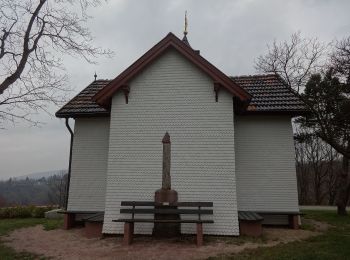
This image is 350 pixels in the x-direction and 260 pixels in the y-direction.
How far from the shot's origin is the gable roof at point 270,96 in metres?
12.8

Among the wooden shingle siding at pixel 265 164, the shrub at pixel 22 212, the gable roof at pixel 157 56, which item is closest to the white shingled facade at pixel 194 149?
the wooden shingle siding at pixel 265 164

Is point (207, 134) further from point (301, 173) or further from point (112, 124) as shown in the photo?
point (301, 173)

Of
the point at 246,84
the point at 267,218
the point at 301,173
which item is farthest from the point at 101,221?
the point at 301,173

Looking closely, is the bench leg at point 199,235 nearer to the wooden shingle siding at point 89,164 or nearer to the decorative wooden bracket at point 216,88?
the decorative wooden bracket at point 216,88

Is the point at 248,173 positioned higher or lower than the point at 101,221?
higher

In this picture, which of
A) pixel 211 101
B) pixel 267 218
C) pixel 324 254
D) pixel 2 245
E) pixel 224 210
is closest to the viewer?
pixel 324 254

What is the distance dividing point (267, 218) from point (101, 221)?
6.22 m

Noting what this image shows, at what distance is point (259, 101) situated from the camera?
1356 cm

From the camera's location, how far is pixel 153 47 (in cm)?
1138

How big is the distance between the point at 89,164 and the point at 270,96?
8091 mm

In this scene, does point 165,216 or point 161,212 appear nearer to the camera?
point 161,212

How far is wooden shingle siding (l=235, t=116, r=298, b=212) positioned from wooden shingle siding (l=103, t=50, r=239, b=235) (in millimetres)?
2237

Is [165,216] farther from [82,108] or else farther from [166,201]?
[82,108]

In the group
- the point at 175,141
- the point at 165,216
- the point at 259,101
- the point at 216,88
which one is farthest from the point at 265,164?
the point at 165,216
